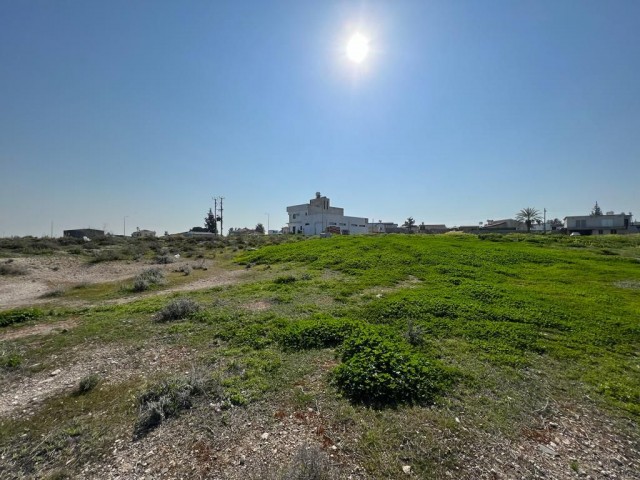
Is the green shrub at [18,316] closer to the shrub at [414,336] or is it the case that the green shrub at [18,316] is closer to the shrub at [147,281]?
the shrub at [147,281]

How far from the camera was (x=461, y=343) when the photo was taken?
687 centimetres

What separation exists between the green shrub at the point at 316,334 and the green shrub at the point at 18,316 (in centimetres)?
848

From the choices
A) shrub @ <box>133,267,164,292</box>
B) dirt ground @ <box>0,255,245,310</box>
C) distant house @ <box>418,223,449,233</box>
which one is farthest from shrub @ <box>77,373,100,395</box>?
distant house @ <box>418,223,449,233</box>

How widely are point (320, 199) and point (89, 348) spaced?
69.0 m

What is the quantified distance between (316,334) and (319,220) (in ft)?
200

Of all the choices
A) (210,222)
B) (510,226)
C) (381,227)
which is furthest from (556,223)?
(210,222)

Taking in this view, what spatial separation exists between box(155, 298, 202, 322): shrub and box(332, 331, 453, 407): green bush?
18.1ft

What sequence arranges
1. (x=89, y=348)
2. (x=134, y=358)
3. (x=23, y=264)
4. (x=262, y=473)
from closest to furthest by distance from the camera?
(x=262, y=473) < (x=134, y=358) < (x=89, y=348) < (x=23, y=264)

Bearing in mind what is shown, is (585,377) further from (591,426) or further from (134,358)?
(134,358)

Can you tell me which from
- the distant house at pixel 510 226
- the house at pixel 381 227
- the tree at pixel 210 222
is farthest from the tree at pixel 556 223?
the tree at pixel 210 222

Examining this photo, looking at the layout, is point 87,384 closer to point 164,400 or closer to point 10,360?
point 164,400

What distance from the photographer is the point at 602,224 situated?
224 ft

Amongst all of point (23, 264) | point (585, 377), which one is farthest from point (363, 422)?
Answer: point (23, 264)

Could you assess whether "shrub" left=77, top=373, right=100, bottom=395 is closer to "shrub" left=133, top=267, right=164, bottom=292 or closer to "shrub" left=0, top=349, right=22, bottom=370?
"shrub" left=0, top=349, right=22, bottom=370
